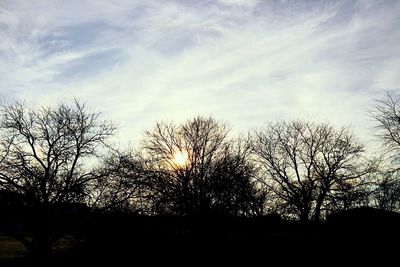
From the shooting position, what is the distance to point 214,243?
17.2 metres

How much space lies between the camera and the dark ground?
14648 mm

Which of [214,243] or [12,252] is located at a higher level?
[214,243]

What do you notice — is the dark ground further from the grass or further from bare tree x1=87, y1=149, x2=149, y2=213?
the grass

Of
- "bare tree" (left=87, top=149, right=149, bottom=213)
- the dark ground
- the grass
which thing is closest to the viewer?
the dark ground

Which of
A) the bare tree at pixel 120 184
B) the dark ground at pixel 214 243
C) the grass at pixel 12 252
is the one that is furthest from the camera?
the grass at pixel 12 252

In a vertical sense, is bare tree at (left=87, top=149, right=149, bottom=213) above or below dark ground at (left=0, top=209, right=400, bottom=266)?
above

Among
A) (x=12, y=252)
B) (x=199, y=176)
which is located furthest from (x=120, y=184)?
(x=12, y=252)

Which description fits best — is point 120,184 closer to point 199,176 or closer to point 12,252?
point 199,176

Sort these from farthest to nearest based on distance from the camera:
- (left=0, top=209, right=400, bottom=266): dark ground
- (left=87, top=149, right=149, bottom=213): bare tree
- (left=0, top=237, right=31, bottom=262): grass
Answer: (left=0, top=237, right=31, bottom=262): grass, (left=87, top=149, right=149, bottom=213): bare tree, (left=0, top=209, right=400, bottom=266): dark ground

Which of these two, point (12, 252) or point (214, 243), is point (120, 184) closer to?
point (214, 243)

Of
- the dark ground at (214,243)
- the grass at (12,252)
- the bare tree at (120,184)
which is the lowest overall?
the grass at (12,252)

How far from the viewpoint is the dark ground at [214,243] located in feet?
48.1

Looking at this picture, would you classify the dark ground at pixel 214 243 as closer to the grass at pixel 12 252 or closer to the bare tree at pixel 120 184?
the bare tree at pixel 120 184

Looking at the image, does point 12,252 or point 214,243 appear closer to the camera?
point 214,243
